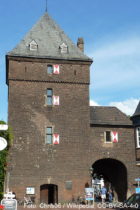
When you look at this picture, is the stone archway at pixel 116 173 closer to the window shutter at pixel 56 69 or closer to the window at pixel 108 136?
the window at pixel 108 136

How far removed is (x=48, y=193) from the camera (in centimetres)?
3067

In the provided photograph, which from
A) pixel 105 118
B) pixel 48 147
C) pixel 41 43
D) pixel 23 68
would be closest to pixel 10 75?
pixel 23 68

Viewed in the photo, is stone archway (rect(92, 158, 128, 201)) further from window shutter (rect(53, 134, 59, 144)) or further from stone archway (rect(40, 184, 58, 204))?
stone archway (rect(40, 184, 58, 204))

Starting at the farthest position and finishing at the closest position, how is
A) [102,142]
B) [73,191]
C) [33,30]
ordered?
[33,30]
[102,142]
[73,191]

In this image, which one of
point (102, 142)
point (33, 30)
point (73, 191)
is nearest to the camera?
point (73, 191)

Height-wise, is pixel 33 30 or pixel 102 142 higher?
pixel 33 30

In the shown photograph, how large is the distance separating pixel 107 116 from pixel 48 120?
19.3 feet

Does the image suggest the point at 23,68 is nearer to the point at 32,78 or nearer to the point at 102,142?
the point at 32,78

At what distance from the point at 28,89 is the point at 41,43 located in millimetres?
4772

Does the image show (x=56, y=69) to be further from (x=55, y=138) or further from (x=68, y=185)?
(x=68, y=185)

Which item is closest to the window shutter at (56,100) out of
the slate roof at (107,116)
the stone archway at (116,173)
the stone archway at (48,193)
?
the slate roof at (107,116)

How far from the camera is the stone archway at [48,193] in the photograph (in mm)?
29906

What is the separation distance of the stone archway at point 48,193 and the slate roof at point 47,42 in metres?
10.9

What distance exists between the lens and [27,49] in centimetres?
3181
